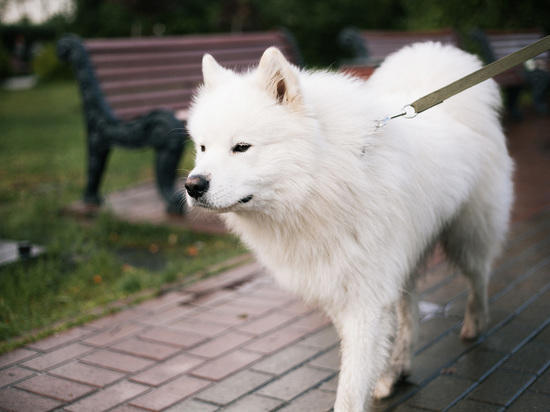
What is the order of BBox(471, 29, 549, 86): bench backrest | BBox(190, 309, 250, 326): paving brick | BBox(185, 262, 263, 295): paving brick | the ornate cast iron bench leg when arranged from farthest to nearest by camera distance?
BBox(471, 29, 549, 86): bench backrest < the ornate cast iron bench leg < BBox(185, 262, 263, 295): paving brick < BBox(190, 309, 250, 326): paving brick

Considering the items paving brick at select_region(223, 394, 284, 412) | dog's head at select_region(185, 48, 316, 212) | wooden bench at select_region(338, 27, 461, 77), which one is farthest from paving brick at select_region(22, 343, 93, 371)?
wooden bench at select_region(338, 27, 461, 77)

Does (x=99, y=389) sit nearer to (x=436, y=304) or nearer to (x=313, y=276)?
(x=313, y=276)

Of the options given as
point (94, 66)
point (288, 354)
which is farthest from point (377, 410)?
point (94, 66)

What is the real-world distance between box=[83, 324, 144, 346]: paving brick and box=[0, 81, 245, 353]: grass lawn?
26 centimetres

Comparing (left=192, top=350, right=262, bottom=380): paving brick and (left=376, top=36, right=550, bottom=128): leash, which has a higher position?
(left=376, top=36, right=550, bottom=128): leash

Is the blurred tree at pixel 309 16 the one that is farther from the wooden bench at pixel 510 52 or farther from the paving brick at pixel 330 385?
the paving brick at pixel 330 385

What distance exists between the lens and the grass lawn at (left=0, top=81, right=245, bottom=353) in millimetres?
4148

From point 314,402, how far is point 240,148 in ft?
4.33

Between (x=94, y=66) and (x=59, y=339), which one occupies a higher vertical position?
(x=94, y=66)

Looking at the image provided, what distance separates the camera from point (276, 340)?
3.58m

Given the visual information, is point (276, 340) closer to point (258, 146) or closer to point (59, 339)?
point (59, 339)

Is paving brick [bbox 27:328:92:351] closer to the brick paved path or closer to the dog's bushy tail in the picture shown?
the brick paved path

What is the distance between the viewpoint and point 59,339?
146 inches

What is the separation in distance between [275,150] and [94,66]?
4.59 m
